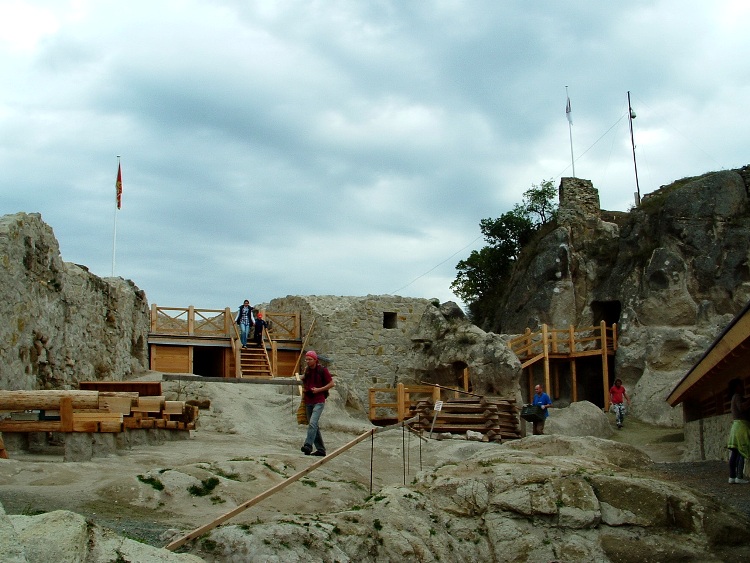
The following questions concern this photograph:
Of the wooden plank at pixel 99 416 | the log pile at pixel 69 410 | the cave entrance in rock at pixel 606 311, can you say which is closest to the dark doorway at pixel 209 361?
the cave entrance in rock at pixel 606 311

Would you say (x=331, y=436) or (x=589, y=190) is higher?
(x=589, y=190)

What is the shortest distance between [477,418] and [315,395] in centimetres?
768

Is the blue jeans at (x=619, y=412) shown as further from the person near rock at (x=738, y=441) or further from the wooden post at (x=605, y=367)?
the person near rock at (x=738, y=441)

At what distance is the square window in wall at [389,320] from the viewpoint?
28.1 metres

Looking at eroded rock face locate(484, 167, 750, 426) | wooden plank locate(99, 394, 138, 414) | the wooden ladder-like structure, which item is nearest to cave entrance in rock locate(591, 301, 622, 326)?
eroded rock face locate(484, 167, 750, 426)

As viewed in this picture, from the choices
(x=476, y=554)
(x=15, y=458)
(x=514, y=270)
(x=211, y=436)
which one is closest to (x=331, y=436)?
(x=211, y=436)

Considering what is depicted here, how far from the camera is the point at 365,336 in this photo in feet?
90.3

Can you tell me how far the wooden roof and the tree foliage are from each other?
23.9m

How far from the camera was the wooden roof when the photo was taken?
9859 mm

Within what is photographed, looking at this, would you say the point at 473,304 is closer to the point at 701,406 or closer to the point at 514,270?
the point at 514,270

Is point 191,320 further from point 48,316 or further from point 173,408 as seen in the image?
point 173,408

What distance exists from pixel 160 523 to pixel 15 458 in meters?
3.17

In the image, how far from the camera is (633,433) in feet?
81.1

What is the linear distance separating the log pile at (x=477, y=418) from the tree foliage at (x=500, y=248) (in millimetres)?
21674
